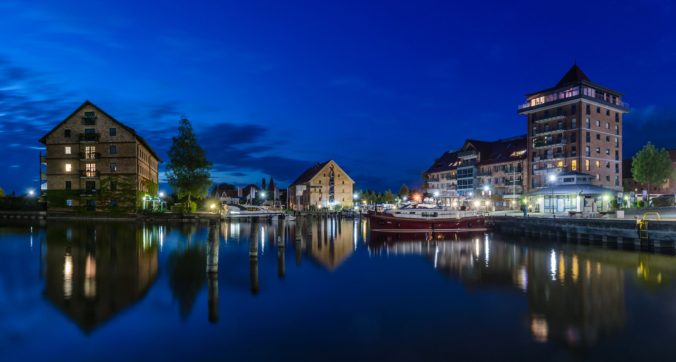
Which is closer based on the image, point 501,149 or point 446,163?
point 501,149

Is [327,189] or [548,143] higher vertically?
[548,143]

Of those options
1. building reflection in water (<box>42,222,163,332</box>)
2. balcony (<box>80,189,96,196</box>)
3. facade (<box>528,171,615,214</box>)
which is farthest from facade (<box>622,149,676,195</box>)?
balcony (<box>80,189,96,196</box>)

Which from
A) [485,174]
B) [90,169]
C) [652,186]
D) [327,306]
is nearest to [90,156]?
[90,169]

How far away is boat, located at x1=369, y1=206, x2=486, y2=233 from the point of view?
60656 mm

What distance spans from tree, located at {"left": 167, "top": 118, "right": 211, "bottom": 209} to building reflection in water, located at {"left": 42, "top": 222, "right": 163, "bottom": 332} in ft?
121

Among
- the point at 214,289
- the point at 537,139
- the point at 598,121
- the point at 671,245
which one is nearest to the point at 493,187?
the point at 537,139

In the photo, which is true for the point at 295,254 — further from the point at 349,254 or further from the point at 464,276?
the point at 464,276

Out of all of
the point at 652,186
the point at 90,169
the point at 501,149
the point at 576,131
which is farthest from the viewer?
the point at 652,186

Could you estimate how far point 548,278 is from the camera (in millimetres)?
27203

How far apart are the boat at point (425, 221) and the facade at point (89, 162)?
150 ft

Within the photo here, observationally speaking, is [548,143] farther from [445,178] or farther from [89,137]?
[89,137]

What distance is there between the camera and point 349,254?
3972 cm

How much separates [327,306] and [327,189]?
3988 inches

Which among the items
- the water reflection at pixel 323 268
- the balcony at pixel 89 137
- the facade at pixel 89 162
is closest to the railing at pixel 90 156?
the facade at pixel 89 162
